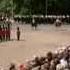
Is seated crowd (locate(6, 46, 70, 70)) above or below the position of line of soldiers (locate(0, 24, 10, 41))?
above

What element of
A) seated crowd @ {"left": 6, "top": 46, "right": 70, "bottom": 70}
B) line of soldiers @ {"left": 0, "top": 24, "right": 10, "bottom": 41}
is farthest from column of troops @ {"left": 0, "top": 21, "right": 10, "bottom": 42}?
seated crowd @ {"left": 6, "top": 46, "right": 70, "bottom": 70}

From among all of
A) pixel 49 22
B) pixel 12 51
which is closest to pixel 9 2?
pixel 49 22

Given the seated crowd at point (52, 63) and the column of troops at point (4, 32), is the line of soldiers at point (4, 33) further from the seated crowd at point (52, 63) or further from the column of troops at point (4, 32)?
the seated crowd at point (52, 63)

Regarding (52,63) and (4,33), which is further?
(4,33)

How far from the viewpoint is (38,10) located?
6112 centimetres

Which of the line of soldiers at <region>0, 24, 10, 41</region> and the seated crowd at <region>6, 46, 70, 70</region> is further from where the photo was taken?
the line of soldiers at <region>0, 24, 10, 41</region>

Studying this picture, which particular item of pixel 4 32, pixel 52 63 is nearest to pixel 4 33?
pixel 4 32

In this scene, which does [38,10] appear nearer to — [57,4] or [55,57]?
[57,4]

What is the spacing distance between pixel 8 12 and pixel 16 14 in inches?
92.2

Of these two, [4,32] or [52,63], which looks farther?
[4,32]

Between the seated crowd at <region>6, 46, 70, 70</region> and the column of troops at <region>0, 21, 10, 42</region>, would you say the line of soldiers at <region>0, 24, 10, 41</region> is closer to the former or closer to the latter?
the column of troops at <region>0, 21, 10, 42</region>

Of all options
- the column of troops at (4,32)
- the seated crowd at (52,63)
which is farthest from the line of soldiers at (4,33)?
the seated crowd at (52,63)

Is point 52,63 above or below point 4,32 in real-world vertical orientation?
above

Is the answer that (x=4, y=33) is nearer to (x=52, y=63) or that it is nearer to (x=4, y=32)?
(x=4, y=32)
